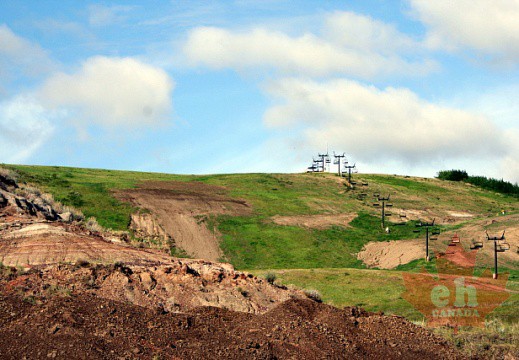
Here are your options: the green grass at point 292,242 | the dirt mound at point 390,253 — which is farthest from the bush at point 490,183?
the dirt mound at point 390,253

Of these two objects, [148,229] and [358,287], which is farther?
[148,229]

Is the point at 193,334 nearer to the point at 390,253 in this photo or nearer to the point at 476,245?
the point at 390,253

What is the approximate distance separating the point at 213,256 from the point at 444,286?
27.1 metres

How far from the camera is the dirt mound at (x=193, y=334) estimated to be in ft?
63.3

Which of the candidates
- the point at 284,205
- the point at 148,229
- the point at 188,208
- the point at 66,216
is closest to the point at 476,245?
the point at 284,205

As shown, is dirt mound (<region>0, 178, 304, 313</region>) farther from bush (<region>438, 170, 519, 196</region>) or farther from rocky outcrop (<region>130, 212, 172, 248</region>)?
bush (<region>438, 170, 519, 196</region>)

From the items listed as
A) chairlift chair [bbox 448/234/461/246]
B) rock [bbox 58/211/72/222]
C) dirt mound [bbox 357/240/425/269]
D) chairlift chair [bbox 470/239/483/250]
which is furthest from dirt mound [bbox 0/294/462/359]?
chairlift chair [bbox 448/234/461/246]

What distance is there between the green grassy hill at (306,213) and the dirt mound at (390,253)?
145cm

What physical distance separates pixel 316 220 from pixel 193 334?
206 ft

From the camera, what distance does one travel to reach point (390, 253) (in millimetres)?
71188

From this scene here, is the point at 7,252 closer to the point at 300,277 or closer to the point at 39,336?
the point at 39,336

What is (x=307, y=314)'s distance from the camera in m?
25.5

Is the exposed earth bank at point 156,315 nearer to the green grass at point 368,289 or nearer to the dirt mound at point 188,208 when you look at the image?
the green grass at point 368,289

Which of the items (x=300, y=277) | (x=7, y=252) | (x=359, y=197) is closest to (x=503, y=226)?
(x=359, y=197)
